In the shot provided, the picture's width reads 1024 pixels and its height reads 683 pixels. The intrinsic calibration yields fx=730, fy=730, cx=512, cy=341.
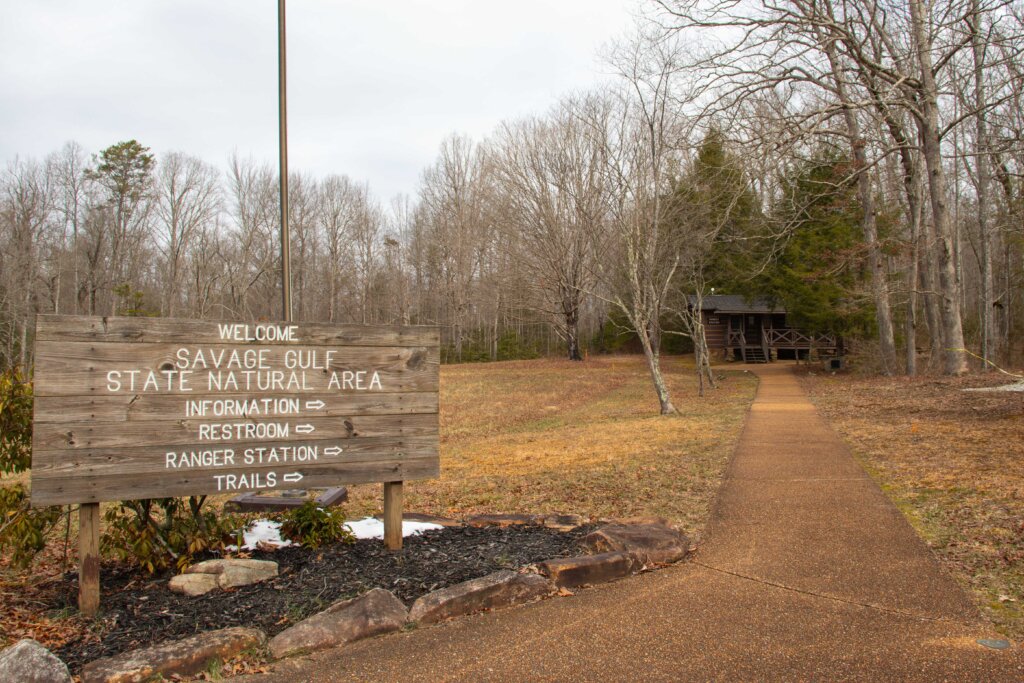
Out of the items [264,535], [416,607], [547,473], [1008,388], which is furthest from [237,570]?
[1008,388]

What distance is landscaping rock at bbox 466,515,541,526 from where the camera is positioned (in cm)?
592

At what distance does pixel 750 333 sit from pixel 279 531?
3976 cm

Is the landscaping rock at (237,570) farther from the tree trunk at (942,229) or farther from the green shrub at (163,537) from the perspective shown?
the tree trunk at (942,229)

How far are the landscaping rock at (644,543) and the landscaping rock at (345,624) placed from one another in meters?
1.55

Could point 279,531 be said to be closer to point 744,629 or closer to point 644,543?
point 644,543

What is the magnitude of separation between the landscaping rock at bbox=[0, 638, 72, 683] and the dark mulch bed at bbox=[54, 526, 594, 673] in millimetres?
205

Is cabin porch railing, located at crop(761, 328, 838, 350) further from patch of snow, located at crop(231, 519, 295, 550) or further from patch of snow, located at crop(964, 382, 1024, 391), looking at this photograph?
patch of snow, located at crop(231, 519, 295, 550)

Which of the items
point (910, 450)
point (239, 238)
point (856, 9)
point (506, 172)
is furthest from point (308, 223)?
point (910, 450)

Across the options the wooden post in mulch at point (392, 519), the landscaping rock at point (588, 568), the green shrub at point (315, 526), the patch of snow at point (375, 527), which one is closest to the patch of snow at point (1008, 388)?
the landscaping rock at point (588, 568)

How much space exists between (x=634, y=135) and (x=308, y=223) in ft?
145

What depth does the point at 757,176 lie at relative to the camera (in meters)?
14.5

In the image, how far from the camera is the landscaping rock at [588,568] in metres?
4.39

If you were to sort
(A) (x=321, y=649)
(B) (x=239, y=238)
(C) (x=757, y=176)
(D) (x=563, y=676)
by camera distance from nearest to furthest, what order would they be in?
(D) (x=563, y=676), (A) (x=321, y=649), (C) (x=757, y=176), (B) (x=239, y=238)

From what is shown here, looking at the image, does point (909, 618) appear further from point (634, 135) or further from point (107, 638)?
point (634, 135)
